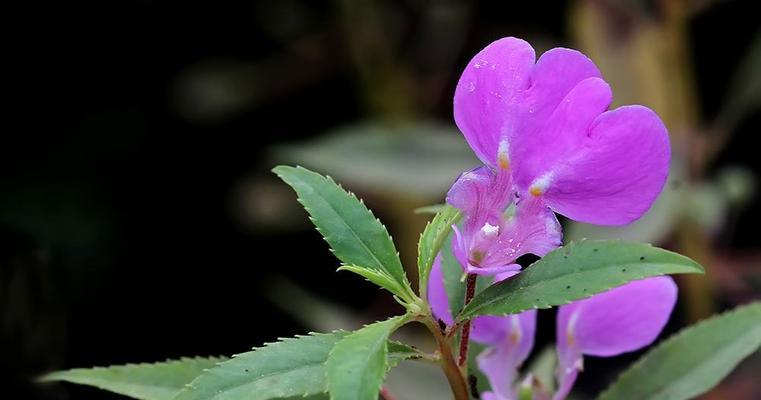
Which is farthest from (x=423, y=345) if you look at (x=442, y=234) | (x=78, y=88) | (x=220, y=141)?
(x=442, y=234)

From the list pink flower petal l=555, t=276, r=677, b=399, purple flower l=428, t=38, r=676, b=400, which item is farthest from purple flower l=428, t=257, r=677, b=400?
purple flower l=428, t=38, r=676, b=400

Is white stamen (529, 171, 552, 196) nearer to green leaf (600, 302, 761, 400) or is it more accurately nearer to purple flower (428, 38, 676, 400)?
purple flower (428, 38, 676, 400)

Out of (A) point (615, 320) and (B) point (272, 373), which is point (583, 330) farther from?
(B) point (272, 373)

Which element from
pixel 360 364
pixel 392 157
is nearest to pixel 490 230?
pixel 360 364

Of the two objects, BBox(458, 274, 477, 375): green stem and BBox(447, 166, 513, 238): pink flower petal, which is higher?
BBox(447, 166, 513, 238): pink flower petal

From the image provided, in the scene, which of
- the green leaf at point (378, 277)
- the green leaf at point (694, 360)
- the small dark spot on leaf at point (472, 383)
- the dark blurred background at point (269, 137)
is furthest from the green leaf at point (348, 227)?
the dark blurred background at point (269, 137)

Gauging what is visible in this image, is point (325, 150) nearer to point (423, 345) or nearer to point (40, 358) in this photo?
point (423, 345)

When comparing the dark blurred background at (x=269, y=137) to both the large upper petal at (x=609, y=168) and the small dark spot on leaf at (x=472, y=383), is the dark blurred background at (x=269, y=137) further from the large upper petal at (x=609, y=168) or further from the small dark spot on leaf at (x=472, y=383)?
the large upper petal at (x=609, y=168)
